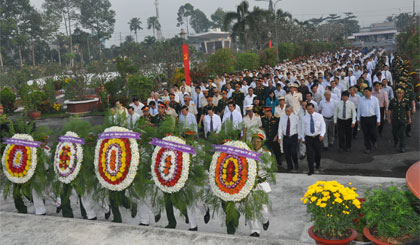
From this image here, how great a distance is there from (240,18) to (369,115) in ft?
101

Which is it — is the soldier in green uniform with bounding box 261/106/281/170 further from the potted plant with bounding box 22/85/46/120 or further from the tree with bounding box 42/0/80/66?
the tree with bounding box 42/0/80/66

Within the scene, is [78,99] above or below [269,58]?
below

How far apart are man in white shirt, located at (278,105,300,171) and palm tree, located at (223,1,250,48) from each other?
1241 inches

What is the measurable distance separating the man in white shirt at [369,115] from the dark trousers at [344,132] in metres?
0.32

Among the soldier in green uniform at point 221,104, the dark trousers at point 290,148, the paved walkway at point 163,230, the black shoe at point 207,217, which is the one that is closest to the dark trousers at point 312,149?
the dark trousers at point 290,148

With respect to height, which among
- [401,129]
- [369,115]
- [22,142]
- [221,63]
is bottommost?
[401,129]

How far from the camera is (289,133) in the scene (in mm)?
8719

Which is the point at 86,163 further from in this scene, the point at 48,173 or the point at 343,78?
the point at 343,78

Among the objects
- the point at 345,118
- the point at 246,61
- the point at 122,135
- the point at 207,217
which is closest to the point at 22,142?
the point at 122,135

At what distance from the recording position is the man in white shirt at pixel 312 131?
335 inches

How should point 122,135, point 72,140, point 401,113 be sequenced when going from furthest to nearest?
point 401,113
point 72,140
point 122,135

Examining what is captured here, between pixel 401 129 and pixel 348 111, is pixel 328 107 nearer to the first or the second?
pixel 348 111

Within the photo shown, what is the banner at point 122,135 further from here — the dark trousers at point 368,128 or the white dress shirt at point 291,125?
the dark trousers at point 368,128

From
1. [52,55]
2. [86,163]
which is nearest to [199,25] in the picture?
[52,55]
